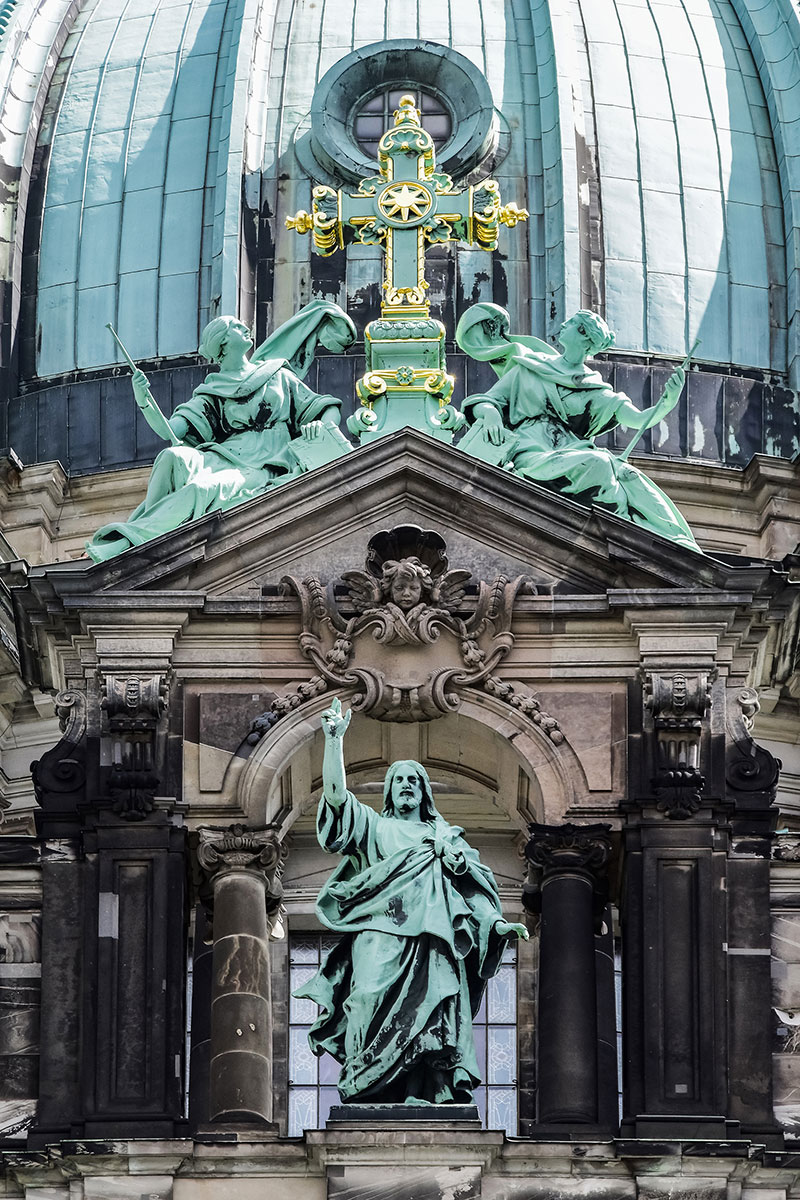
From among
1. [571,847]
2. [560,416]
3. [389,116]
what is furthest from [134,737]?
[389,116]

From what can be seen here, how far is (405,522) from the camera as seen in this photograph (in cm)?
3550

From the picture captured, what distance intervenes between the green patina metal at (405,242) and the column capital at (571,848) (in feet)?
13.2

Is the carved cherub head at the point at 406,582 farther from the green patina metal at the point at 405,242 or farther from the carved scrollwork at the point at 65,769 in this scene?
the carved scrollwork at the point at 65,769

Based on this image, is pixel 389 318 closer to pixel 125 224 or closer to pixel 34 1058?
pixel 34 1058

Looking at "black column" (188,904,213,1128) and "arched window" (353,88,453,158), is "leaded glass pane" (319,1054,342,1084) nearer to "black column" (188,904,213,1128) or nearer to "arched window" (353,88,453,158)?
"black column" (188,904,213,1128)

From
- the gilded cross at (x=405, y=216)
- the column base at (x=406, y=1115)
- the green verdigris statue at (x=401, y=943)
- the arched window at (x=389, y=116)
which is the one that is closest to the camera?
the column base at (x=406, y=1115)

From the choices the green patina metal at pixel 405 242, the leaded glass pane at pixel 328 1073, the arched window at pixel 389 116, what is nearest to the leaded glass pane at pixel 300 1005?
the leaded glass pane at pixel 328 1073

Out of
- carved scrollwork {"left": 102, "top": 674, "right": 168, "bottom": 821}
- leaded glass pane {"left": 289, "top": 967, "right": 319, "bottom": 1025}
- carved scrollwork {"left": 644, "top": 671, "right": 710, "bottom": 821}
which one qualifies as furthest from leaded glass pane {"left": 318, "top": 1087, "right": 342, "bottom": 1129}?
carved scrollwork {"left": 644, "top": 671, "right": 710, "bottom": 821}

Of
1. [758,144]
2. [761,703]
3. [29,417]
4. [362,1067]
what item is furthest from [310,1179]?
[758,144]

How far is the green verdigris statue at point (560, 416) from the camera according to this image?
36.7 metres

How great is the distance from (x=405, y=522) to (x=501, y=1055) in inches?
250

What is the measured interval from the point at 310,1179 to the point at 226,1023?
5.42 ft

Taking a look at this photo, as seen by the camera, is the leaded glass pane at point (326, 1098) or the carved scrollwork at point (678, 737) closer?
the carved scrollwork at point (678, 737)

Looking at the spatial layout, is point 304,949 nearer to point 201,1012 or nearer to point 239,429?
point 239,429
